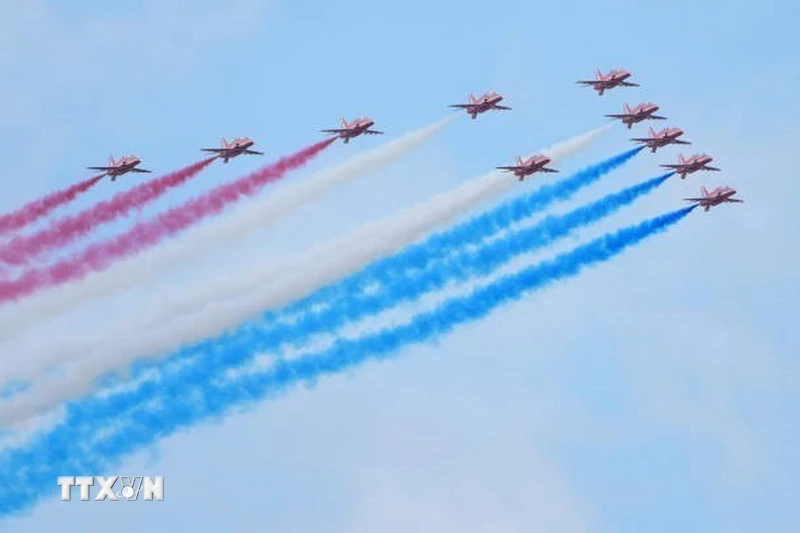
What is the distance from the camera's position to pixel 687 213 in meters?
158

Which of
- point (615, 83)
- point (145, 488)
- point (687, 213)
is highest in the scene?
point (615, 83)

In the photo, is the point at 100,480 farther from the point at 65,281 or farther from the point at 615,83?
the point at 615,83

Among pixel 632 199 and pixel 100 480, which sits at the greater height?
pixel 632 199

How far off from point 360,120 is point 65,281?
21.4 metres

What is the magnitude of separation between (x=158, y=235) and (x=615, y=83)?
31.2 meters

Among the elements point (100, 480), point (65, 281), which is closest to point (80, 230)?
Result: point (65, 281)

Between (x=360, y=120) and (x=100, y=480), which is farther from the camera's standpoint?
(x=360, y=120)

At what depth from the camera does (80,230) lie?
159 m

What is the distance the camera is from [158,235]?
6265 inches

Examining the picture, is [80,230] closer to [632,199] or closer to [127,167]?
[127,167]

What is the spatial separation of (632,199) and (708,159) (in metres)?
6.30

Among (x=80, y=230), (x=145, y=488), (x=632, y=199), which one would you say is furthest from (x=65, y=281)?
(x=632, y=199)

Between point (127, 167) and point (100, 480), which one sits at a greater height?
point (127, 167)

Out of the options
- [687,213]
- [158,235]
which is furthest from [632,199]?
[158,235]
